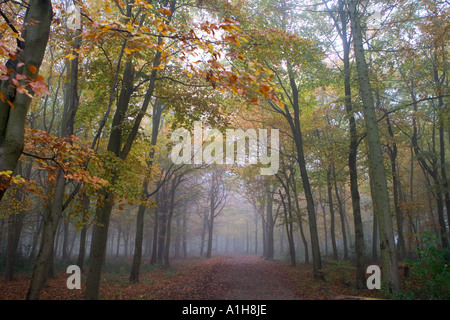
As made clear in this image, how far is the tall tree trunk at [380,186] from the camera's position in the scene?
708 centimetres

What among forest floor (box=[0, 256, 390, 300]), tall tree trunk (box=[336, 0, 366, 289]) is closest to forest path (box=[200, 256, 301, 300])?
forest floor (box=[0, 256, 390, 300])

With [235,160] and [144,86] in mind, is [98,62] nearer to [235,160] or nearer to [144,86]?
[144,86]

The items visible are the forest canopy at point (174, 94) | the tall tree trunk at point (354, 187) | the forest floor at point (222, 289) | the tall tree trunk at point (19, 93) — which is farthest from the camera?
the tall tree trunk at point (354, 187)

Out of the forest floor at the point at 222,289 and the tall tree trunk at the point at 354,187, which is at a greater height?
the tall tree trunk at the point at 354,187

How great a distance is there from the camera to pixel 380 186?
24.9 feet

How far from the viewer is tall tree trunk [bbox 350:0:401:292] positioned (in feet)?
23.2

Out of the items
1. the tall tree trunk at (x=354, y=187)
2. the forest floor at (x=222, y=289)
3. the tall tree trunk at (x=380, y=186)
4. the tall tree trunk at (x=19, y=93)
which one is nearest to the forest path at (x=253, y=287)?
the forest floor at (x=222, y=289)

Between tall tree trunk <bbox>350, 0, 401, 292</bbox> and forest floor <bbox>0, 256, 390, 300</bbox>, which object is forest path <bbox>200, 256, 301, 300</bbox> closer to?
forest floor <bbox>0, 256, 390, 300</bbox>
